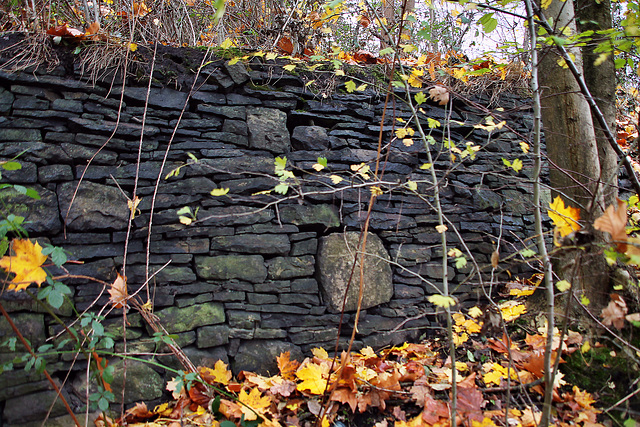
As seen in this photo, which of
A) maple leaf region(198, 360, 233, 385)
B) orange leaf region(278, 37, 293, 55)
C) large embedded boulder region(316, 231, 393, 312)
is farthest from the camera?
orange leaf region(278, 37, 293, 55)

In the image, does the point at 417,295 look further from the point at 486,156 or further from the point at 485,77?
the point at 485,77

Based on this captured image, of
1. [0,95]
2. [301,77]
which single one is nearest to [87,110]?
[0,95]

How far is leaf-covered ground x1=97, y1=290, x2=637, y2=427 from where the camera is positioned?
6.01ft

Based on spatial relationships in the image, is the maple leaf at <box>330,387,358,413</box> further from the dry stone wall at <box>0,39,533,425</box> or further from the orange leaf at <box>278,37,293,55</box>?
the orange leaf at <box>278,37,293,55</box>

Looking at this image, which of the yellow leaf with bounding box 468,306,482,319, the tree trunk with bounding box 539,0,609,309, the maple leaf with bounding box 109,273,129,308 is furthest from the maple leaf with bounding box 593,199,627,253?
the maple leaf with bounding box 109,273,129,308

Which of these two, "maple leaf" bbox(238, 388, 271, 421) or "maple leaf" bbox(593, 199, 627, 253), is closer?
"maple leaf" bbox(593, 199, 627, 253)

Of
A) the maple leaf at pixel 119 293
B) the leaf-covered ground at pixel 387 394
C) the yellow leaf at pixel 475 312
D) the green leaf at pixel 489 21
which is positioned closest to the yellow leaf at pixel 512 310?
the leaf-covered ground at pixel 387 394

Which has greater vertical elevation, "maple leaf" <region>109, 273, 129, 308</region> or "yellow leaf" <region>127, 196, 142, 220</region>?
"yellow leaf" <region>127, 196, 142, 220</region>

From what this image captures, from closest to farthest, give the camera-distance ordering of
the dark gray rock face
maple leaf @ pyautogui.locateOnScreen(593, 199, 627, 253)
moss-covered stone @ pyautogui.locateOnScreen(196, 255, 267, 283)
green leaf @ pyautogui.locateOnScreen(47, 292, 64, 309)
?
maple leaf @ pyautogui.locateOnScreen(593, 199, 627, 253)
green leaf @ pyautogui.locateOnScreen(47, 292, 64, 309)
moss-covered stone @ pyautogui.locateOnScreen(196, 255, 267, 283)
the dark gray rock face

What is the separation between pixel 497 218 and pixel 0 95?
145 inches

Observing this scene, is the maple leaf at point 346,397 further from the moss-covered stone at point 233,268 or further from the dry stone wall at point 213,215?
the moss-covered stone at point 233,268

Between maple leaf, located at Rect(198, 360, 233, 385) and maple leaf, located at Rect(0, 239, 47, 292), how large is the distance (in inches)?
40.2

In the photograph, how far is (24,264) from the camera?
67.6 inches

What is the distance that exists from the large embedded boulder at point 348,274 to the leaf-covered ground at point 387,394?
41 cm
